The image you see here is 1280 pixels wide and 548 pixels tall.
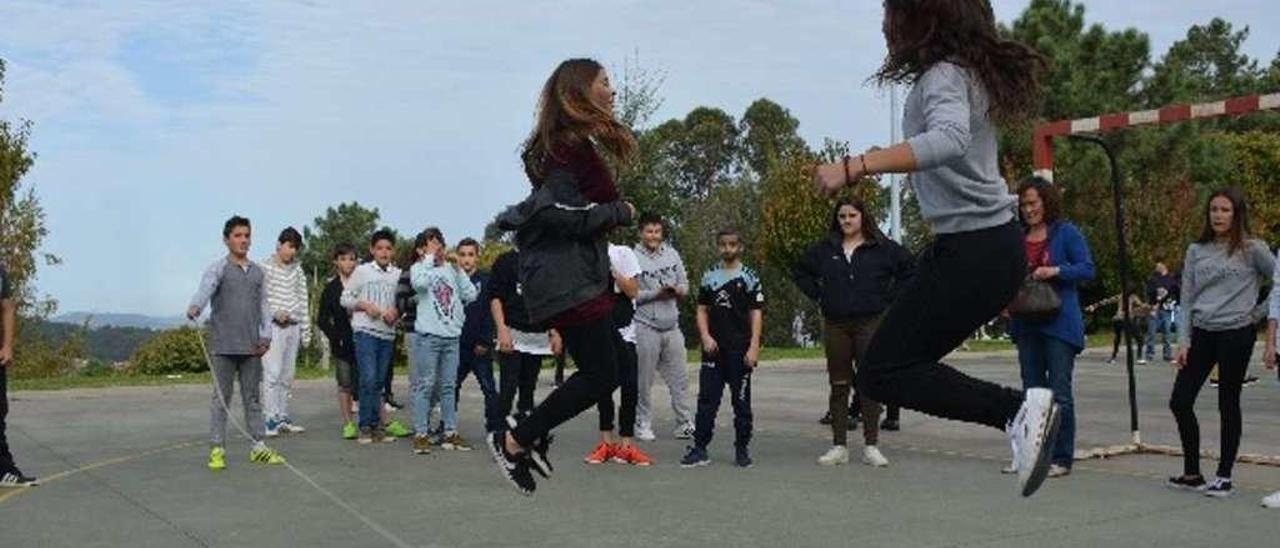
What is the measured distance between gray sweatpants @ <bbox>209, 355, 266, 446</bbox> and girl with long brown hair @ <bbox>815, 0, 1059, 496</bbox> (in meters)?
6.40

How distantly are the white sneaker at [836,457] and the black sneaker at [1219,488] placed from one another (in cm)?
253

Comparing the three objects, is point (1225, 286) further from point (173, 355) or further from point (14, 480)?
point (173, 355)

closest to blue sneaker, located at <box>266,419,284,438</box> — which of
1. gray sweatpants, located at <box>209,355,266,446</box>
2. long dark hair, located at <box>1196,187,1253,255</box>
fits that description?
gray sweatpants, located at <box>209,355,266,446</box>

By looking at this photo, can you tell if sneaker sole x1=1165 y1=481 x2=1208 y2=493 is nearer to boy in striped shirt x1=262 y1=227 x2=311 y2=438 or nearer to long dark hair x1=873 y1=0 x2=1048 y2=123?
long dark hair x1=873 y1=0 x2=1048 y2=123

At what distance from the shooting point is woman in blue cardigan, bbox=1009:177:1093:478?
29.1 feet

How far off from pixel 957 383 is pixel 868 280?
5218 mm

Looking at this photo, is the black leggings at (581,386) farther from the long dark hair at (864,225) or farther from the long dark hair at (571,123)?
the long dark hair at (864,225)

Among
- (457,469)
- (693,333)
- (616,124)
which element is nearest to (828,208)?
(693,333)

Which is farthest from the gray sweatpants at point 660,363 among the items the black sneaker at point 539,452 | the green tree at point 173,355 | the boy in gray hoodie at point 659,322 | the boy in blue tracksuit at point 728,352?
the green tree at point 173,355

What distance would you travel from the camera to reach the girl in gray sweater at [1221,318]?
8078mm

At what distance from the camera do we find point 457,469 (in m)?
9.58

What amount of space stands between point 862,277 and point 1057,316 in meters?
1.48

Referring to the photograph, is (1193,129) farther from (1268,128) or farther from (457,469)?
(457,469)

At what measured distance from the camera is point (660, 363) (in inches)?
456
